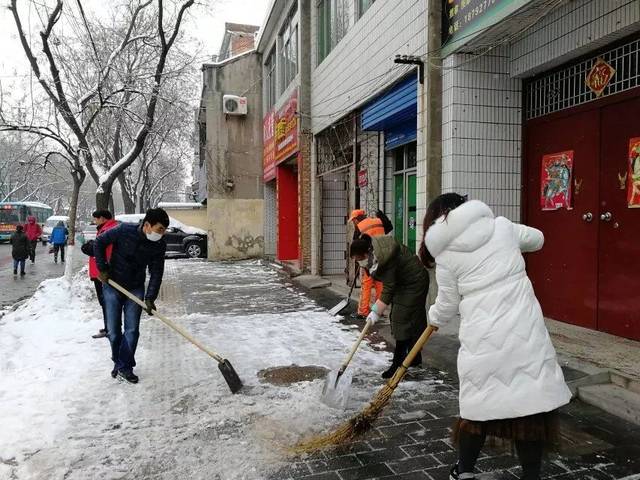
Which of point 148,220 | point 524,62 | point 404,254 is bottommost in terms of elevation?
point 404,254

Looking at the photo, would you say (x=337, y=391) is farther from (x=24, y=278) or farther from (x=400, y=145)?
(x=24, y=278)

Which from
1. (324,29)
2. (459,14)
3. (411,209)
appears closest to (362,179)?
(411,209)

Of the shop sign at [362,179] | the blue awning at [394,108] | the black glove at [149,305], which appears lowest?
the black glove at [149,305]

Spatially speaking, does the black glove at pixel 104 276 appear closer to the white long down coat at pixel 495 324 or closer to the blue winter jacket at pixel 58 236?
the white long down coat at pixel 495 324

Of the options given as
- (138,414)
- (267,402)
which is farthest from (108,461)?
(267,402)

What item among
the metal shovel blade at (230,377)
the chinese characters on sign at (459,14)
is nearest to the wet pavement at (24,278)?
the metal shovel blade at (230,377)

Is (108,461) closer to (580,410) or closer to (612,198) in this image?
(580,410)

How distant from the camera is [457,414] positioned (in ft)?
12.7

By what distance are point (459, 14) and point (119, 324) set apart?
474 cm

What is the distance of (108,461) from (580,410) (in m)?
3.25

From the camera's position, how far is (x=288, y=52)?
14.6m

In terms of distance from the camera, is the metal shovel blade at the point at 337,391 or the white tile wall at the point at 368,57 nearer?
the metal shovel blade at the point at 337,391

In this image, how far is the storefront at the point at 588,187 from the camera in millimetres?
4859

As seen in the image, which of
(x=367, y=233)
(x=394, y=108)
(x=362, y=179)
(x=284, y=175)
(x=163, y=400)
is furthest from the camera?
(x=284, y=175)
